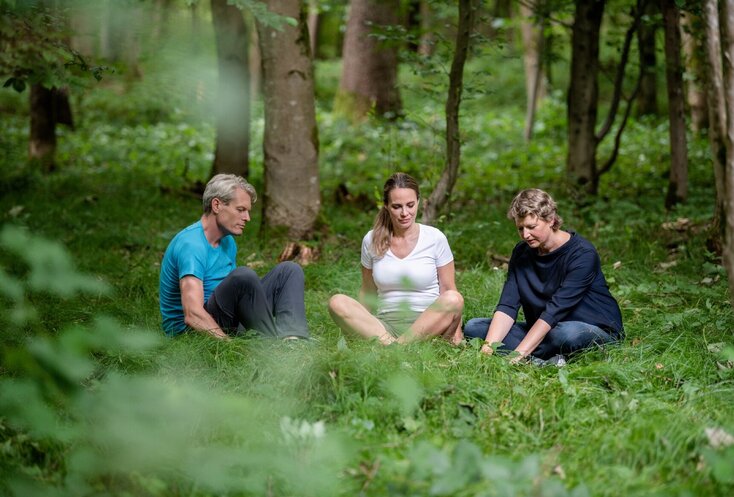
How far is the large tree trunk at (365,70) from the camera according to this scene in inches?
508

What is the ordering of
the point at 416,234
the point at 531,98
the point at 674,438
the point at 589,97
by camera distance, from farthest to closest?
the point at 531,98, the point at 589,97, the point at 416,234, the point at 674,438

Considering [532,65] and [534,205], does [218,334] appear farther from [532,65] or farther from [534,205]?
[532,65]

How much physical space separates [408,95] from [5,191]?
981cm

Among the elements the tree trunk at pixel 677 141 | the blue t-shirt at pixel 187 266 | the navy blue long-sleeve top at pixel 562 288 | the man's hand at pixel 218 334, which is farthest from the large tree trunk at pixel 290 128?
the tree trunk at pixel 677 141

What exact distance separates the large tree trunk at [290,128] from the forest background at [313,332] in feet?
0.07

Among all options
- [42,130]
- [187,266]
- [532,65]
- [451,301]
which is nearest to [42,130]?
[42,130]

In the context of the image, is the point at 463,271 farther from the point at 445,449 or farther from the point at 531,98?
the point at 531,98

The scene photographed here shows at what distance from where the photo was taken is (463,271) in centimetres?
643

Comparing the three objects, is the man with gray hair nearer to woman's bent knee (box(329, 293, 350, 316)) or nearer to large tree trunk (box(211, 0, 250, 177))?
woman's bent knee (box(329, 293, 350, 316))

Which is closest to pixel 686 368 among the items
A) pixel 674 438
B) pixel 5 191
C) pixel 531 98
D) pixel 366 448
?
pixel 674 438

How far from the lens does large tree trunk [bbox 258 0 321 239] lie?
267 inches

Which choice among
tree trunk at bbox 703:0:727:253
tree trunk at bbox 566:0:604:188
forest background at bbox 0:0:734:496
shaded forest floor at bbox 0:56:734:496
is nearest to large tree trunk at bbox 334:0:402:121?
forest background at bbox 0:0:734:496

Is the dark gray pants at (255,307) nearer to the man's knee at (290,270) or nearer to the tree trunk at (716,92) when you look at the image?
the man's knee at (290,270)

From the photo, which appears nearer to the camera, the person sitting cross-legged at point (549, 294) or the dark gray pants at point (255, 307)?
the person sitting cross-legged at point (549, 294)
